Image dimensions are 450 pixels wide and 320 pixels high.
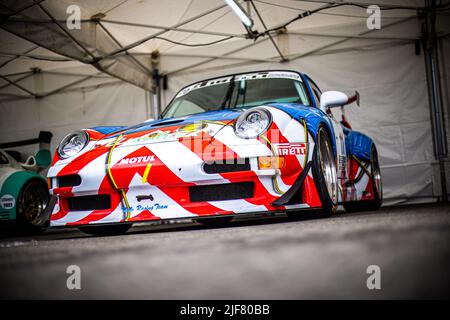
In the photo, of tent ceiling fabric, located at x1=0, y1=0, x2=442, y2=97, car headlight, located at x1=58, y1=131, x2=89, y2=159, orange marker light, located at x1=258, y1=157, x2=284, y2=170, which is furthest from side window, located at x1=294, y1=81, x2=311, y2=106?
tent ceiling fabric, located at x1=0, y1=0, x2=442, y2=97

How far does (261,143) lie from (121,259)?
150cm

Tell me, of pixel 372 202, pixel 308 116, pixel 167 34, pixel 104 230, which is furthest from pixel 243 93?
pixel 167 34

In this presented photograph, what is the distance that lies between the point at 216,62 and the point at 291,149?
19.8 ft

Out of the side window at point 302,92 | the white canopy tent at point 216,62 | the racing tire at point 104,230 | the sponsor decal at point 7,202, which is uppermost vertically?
the white canopy tent at point 216,62

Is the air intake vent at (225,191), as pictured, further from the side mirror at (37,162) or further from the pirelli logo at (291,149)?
the side mirror at (37,162)

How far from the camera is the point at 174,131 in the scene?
2916 mm

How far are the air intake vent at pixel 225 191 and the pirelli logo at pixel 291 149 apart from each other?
0.87ft

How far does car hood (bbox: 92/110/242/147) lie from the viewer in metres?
2.78

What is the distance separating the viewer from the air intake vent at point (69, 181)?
2857mm

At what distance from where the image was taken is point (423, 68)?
738 cm

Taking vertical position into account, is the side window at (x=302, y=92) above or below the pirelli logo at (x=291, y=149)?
above

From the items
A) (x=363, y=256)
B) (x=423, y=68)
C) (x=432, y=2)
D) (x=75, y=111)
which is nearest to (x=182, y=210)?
(x=363, y=256)

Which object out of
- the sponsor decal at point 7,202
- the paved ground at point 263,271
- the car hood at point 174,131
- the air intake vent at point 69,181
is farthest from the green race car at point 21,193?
the paved ground at point 263,271
